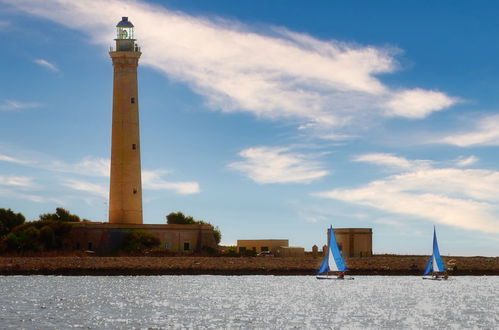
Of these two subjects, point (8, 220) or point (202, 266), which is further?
point (8, 220)

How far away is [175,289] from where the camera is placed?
58.1 m

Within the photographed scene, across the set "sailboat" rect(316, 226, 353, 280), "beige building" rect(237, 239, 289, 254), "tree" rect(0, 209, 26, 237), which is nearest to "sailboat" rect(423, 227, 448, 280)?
"sailboat" rect(316, 226, 353, 280)

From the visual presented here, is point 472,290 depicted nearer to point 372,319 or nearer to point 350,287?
point 350,287

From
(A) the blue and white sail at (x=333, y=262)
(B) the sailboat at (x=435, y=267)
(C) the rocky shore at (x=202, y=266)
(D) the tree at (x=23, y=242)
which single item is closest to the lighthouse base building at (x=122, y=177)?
(D) the tree at (x=23, y=242)

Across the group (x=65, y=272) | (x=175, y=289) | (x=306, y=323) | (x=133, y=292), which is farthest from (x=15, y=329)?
(x=65, y=272)

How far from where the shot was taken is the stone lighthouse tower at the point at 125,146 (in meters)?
76.8

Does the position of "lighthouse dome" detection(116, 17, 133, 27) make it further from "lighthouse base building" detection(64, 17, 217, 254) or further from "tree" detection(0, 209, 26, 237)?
"tree" detection(0, 209, 26, 237)

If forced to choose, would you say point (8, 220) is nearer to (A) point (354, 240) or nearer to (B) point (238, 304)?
(A) point (354, 240)

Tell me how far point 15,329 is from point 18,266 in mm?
36275

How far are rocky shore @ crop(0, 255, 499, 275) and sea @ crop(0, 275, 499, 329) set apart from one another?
141 centimetres

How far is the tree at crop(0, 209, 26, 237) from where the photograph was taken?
82500 millimetres

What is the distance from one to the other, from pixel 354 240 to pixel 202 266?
17704 millimetres

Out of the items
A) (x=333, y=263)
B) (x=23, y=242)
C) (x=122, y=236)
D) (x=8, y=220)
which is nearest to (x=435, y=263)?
(x=333, y=263)

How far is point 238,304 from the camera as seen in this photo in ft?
155
